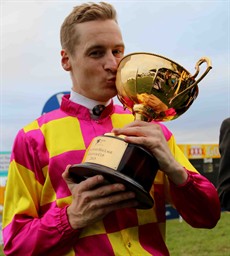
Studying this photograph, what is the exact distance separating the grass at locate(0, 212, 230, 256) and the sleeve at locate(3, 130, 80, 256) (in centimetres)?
465

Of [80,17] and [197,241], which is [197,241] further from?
[80,17]

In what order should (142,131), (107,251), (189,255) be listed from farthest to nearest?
(189,255) → (107,251) → (142,131)

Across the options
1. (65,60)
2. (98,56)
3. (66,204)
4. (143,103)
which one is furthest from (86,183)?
(65,60)

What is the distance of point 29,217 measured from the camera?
167cm

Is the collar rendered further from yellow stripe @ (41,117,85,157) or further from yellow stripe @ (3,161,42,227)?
yellow stripe @ (3,161,42,227)

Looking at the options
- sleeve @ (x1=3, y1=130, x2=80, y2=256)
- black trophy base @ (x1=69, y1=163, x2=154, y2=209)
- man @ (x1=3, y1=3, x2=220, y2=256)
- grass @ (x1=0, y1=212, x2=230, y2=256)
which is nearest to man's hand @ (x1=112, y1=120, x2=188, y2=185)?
man @ (x1=3, y1=3, x2=220, y2=256)

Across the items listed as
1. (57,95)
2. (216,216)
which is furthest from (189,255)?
(216,216)

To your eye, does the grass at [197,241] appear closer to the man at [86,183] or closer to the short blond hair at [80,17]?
the man at [86,183]

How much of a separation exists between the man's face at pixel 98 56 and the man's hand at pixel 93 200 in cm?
37

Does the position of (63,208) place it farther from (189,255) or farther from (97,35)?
(189,255)

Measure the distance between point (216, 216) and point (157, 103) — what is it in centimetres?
45

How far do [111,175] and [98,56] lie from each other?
49 cm

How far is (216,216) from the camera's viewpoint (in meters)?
1.69

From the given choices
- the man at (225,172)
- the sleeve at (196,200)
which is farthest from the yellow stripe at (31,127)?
the man at (225,172)
